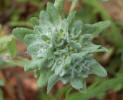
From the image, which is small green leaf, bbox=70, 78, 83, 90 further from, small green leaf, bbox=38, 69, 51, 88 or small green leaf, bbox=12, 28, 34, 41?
small green leaf, bbox=12, 28, 34, 41

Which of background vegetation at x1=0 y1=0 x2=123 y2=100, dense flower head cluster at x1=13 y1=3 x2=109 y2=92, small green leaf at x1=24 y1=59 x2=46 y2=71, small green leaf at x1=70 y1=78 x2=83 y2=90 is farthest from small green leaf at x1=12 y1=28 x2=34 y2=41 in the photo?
background vegetation at x1=0 y1=0 x2=123 y2=100

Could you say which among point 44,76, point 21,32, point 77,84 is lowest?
point 77,84

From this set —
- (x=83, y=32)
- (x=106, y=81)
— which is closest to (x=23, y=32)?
(x=83, y=32)

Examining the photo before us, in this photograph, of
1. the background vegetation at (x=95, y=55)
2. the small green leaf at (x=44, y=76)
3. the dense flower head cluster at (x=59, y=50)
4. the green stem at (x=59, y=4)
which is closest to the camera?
the dense flower head cluster at (x=59, y=50)

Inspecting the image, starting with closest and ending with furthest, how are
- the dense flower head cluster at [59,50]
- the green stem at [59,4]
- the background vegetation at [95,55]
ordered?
the dense flower head cluster at [59,50] → the green stem at [59,4] → the background vegetation at [95,55]

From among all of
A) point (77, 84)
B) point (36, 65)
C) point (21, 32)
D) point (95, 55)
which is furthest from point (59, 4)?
point (95, 55)

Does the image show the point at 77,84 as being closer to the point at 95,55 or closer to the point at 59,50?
the point at 59,50

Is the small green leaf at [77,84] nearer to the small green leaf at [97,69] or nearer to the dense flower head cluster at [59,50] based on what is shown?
the dense flower head cluster at [59,50]

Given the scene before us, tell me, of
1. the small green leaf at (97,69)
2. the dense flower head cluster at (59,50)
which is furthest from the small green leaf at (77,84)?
the small green leaf at (97,69)
